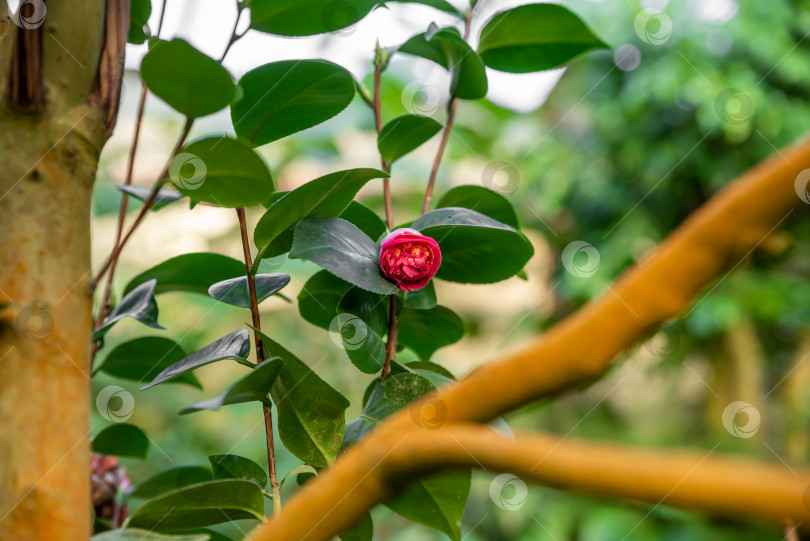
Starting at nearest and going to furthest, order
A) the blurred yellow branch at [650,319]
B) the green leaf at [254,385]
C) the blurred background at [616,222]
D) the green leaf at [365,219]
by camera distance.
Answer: the blurred yellow branch at [650,319] < the green leaf at [254,385] < the green leaf at [365,219] < the blurred background at [616,222]

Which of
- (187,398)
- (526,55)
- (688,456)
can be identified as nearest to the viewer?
(688,456)

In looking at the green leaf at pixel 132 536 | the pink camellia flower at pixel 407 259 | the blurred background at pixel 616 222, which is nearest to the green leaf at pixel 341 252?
the pink camellia flower at pixel 407 259

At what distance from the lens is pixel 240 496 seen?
0.26m

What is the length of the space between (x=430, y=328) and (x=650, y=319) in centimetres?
24

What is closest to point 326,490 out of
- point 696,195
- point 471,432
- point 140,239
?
point 471,432

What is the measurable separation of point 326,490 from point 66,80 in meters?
0.18

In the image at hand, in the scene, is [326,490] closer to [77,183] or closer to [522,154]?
[77,183]

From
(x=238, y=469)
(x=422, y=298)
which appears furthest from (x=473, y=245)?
(x=238, y=469)

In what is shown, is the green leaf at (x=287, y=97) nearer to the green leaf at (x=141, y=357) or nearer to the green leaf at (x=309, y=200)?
the green leaf at (x=309, y=200)

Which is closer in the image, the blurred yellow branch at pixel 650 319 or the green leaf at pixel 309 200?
the blurred yellow branch at pixel 650 319

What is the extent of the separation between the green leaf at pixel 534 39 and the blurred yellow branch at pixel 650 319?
25cm

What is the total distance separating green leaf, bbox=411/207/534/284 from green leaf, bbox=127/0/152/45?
0.18 metres

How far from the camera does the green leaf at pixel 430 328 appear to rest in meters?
0.36

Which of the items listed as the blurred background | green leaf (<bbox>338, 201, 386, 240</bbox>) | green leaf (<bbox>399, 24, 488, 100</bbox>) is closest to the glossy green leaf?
green leaf (<bbox>338, 201, 386, 240</bbox>)
